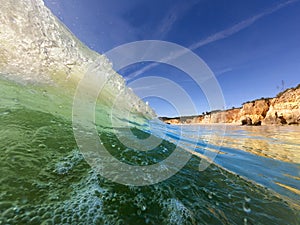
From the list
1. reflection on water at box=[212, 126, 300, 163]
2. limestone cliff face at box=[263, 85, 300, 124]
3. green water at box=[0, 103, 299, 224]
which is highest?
limestone cliff face at box=[263, 85, 300, 124]

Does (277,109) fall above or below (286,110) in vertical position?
above

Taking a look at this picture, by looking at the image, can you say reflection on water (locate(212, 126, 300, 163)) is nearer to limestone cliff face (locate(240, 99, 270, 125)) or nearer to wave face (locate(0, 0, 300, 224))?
wave face (locate(0, 0, 300, 224))

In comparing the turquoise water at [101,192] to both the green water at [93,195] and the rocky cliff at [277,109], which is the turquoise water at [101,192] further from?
the rocky cliff at [277,109]

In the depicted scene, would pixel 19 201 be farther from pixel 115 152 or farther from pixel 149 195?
pixel 115 152

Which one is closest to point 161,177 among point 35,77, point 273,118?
point 35,77

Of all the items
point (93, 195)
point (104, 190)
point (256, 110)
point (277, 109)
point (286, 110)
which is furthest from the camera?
point (256, 110)

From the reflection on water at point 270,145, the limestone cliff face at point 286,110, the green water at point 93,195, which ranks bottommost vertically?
the green water at point 93,195

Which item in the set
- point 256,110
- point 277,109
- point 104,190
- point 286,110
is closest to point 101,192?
point 104,190

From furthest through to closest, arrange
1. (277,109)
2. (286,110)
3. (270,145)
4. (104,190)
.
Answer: (277,109), (286,110), (270,145), (104,190)

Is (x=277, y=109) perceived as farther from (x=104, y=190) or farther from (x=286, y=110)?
(x=104, y=190)

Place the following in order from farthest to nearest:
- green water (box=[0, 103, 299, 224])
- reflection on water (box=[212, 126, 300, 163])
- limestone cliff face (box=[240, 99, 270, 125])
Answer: limestone cliff face (box=[240, 99, 270, 125]) < reflection on water (box=[212, 126, 300, 163]) < green water (box=[0, 103, 299, 224])

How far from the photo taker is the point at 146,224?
2.03m

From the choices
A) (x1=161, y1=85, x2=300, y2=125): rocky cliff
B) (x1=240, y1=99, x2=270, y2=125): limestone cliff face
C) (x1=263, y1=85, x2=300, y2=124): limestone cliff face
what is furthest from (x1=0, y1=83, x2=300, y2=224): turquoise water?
(x1=240, y1=99, x2=270, y2=125): limestone cliff face

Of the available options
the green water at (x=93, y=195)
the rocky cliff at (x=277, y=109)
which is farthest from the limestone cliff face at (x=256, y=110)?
the green water at (x=93, y=195)
